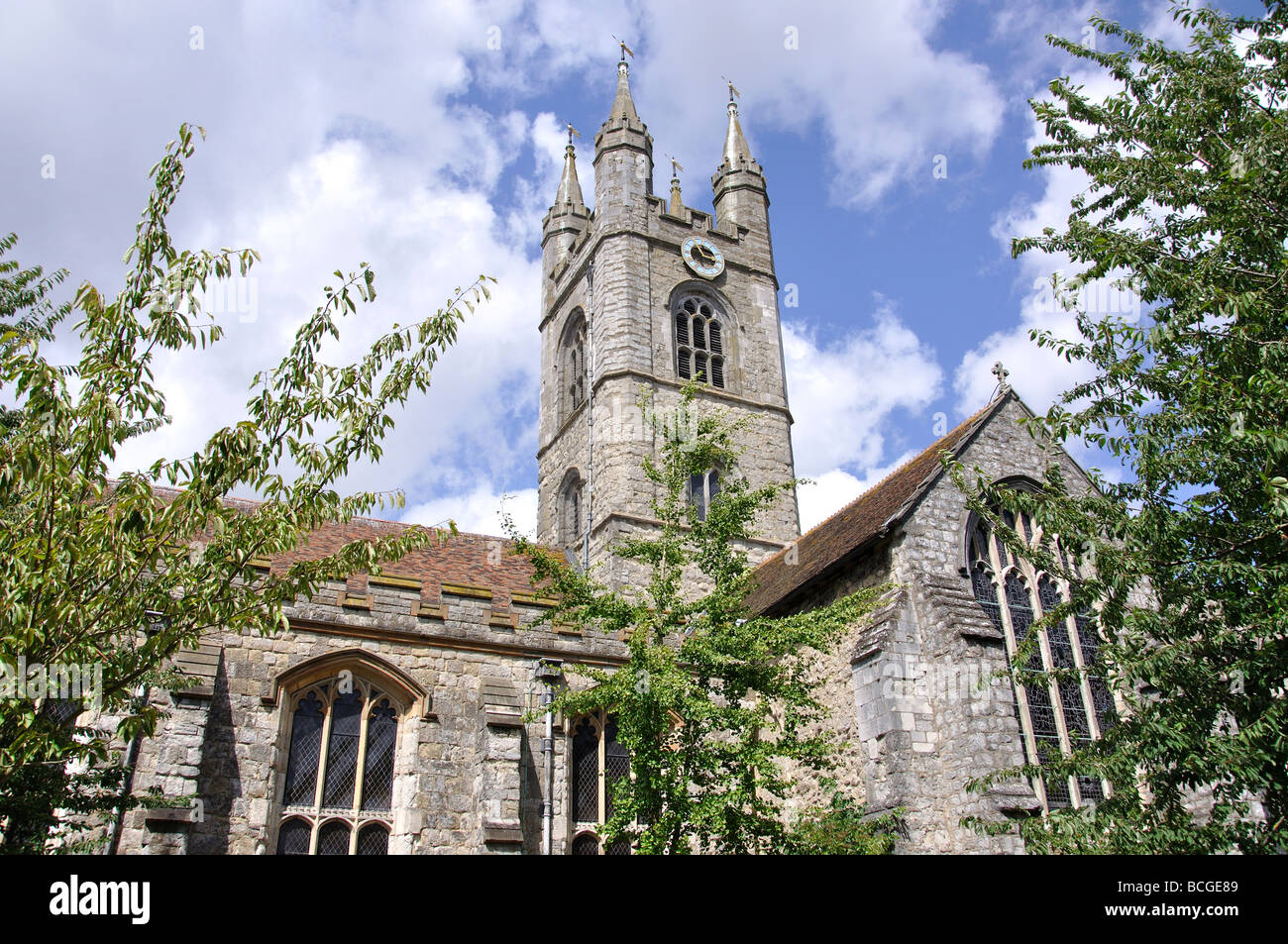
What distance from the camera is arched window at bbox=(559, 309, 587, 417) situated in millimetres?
25228

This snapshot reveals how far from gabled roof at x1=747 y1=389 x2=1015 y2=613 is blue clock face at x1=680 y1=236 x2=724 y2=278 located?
33.2ft

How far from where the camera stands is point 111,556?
510 cm

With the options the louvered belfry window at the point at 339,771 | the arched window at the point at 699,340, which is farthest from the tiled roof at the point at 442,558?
the arched window at the point at 699,340

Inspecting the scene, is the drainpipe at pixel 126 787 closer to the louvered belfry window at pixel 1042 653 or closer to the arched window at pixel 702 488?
Result: the louvered belfry window at pixel 1042 653

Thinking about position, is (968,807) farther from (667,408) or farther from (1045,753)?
(667,408)

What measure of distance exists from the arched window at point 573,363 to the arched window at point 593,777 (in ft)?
42.9

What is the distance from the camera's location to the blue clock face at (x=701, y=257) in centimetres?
2545

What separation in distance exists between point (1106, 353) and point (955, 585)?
5042 mm

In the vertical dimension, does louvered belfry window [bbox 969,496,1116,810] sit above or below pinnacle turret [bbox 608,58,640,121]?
below

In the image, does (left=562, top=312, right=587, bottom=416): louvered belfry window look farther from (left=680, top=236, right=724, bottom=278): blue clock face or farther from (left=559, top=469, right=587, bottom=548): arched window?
(left=680, top=236, right=724, bottom=278): blue clock face

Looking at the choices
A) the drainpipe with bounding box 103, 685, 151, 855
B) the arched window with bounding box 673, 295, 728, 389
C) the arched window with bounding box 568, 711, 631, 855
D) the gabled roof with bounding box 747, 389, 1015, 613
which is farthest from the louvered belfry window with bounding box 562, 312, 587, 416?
the drainpipe with bounding box 103, 685, 151, 855

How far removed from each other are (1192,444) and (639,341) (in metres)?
16.9

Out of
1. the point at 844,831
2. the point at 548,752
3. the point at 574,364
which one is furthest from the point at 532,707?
the point at 574,364

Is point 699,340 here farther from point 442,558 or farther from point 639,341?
point 442,558
